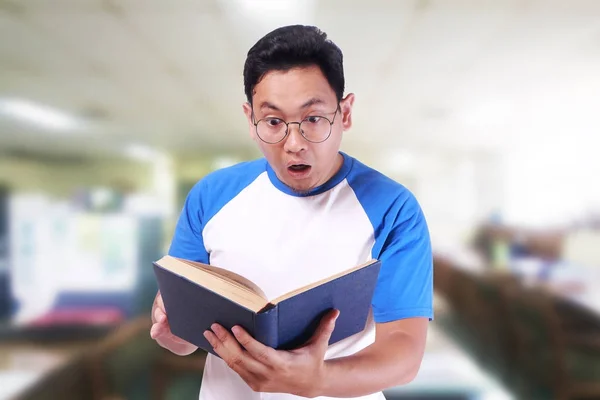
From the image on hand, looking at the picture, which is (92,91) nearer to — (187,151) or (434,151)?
(187,151)

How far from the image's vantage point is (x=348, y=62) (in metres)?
1.49

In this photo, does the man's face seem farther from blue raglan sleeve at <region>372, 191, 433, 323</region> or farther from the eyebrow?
blue raglan sleeve at <region>372, 191, 433, 323</region>

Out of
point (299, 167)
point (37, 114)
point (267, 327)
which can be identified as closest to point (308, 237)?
point (299, 167)

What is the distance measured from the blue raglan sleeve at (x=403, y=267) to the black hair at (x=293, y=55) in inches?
10.6

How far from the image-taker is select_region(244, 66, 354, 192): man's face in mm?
859

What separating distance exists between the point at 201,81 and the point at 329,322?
2639 millimetres

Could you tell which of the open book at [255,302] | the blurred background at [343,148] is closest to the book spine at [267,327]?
the open book at [255,302]

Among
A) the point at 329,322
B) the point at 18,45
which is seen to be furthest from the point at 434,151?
the point at 329,322

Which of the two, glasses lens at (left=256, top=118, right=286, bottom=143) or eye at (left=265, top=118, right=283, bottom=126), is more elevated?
eye at (left=265, top=118, right=283, bottom=126)

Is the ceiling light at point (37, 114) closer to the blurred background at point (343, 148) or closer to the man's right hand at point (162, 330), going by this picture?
the blurred background at point (343, 148)

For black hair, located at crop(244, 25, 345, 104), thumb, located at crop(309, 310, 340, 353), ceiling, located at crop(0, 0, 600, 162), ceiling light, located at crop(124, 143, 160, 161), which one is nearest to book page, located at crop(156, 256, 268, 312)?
thumb, located at crop(309, 310, 340, 353)

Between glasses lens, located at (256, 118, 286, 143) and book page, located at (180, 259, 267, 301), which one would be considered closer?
book page, located at (180, 259, 267, 301)

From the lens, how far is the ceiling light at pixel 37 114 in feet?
11.3

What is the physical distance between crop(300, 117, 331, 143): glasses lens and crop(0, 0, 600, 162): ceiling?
0.65 metres
